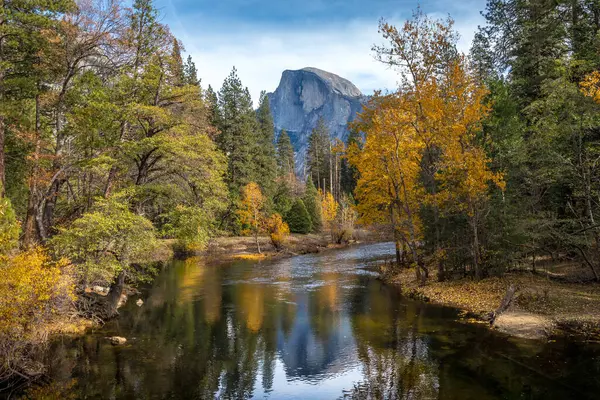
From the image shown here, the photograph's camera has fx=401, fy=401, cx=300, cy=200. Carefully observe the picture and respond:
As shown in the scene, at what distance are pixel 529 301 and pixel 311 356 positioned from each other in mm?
9970

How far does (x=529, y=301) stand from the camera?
16.8 meters

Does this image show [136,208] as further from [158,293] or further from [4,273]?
[4,273]

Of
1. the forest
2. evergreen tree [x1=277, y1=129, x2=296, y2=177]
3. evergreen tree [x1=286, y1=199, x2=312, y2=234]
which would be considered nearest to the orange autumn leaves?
the forest

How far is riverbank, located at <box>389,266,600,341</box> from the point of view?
14.1 metres

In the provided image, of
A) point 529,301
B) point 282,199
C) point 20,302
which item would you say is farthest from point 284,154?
point 20,302

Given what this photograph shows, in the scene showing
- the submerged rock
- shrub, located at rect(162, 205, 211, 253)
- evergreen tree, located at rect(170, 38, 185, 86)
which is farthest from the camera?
evergreen tree, located at rect(170, 38, 185, 86)

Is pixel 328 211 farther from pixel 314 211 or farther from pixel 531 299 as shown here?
pixel 531 299

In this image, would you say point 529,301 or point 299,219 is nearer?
point 529,301

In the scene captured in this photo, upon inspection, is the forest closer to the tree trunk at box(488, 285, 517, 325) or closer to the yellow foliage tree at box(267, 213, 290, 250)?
the tree trunk at box(488, 285, 517, 325)

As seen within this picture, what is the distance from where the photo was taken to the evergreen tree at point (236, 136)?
5046cm

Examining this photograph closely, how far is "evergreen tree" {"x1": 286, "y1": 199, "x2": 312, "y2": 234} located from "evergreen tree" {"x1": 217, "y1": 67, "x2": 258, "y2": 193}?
270 inches

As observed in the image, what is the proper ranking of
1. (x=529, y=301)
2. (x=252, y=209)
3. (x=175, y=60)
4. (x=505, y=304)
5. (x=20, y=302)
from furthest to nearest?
(x=252, y=209) → (x=175, y=60) → (x=529, y=301) → (x=505, y=304) → (x=20, y=302)

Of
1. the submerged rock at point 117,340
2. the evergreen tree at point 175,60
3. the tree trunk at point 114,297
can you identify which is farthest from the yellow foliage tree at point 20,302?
the evergreen tree at point 175,60

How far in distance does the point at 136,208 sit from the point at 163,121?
4.43 m
